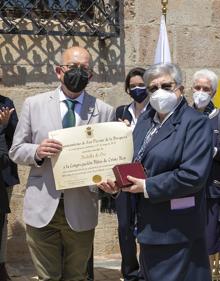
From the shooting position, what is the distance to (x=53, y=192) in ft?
11.3

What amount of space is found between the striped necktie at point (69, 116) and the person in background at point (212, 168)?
51.1 inches

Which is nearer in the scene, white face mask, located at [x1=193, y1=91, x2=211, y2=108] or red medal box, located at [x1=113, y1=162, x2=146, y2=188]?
red medal box, located at [x1=113, y1=162, x2=146, y2=188]

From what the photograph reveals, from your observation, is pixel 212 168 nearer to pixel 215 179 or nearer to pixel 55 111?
pixel 215 179

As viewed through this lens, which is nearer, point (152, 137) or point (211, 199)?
point (152, 137)

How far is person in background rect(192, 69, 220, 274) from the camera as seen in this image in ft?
14.4

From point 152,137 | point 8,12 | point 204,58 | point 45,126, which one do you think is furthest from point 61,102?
point 204,58

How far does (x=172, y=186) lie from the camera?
115 inches

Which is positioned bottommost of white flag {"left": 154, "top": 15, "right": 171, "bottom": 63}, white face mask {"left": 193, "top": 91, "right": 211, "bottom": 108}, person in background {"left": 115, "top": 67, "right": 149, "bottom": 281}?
person in background {"left": 115, "top": 67, "right": 149, "bottom": 281}

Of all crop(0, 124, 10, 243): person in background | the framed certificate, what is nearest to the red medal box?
the framed certificate

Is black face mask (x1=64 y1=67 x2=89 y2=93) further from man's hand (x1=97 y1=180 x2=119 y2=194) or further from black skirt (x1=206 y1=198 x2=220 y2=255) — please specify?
black skirt (x1=206 y1=198 x2=220 y2=255)

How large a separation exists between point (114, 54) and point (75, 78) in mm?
2395

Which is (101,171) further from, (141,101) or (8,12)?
(8,12)

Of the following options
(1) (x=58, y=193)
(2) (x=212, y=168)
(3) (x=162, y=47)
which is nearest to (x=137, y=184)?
(1) (x=58, y=193)

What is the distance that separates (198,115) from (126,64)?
2.82 meters
